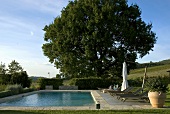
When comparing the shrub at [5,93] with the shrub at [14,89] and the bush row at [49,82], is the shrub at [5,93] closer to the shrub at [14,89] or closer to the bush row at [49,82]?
the shrub at [14,89]

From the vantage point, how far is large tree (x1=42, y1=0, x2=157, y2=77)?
30.5 metres

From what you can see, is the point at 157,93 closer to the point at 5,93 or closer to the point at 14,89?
the point at 5,93

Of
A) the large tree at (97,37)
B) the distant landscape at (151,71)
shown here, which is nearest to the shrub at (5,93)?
the large tree at (97,37)

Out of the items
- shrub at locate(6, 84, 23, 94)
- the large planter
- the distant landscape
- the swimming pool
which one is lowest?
the swimming pool

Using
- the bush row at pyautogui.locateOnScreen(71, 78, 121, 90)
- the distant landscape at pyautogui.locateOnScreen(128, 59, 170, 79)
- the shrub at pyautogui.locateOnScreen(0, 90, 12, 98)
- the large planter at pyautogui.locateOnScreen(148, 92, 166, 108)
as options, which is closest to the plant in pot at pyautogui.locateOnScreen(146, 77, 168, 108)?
the large planter at pyautogui.locateOnScreen(148, 92, 166, 108)

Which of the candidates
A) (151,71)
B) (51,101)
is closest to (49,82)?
(51,101)

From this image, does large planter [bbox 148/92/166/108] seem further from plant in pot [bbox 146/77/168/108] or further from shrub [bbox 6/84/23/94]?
shrub [bbox 6/84/23/94]

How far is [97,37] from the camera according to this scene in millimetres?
29984

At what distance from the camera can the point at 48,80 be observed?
30359 mm

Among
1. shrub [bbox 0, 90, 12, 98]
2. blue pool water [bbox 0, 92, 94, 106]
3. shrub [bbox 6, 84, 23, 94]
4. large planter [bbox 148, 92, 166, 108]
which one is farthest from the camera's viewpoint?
shrub [bbox 6, 84, 23, 94]

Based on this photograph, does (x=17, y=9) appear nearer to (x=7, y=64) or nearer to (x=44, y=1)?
(x=44, y=1)

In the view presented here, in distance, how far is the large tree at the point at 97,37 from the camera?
30.5 meters

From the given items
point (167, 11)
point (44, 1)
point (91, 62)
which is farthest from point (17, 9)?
point (91, 62)

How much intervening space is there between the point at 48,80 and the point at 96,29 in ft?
26.7
